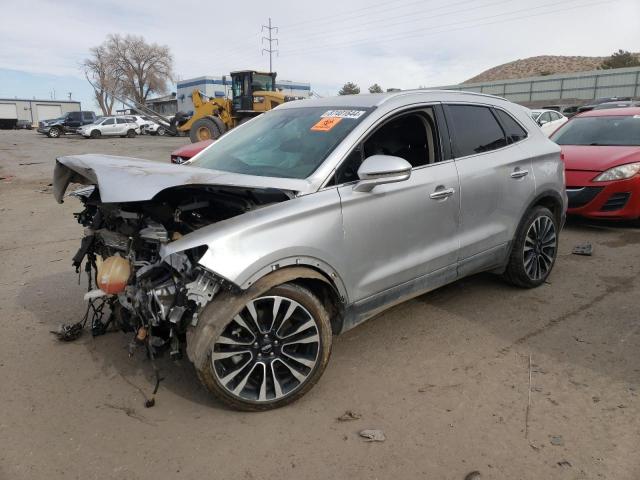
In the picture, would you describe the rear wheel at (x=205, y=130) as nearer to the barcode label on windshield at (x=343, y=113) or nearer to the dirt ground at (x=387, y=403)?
the dirt ground at (x=387, y=403)

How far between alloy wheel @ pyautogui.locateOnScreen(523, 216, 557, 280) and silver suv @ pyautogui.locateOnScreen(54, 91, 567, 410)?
1.93 ft

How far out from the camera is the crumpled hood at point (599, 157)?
256 inches

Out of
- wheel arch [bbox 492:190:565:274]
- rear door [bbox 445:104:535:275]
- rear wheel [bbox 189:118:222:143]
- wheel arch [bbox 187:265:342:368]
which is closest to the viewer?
wheel arch [bbox 187:265:342:368]

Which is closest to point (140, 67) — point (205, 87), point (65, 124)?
point (205, 87)

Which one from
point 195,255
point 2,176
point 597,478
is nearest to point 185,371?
point 195,255

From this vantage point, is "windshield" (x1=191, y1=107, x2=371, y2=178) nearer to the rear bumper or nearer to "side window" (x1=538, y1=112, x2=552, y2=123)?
the rear bumper

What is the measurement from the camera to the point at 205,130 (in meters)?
20.0

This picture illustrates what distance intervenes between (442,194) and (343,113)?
910 mm

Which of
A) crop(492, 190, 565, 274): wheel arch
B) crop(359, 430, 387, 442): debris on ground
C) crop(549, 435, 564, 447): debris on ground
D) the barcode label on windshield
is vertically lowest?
crop(359, 430, 387, 442): debris on ground

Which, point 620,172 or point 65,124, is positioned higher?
point 65,124

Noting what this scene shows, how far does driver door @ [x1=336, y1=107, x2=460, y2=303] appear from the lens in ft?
10.2

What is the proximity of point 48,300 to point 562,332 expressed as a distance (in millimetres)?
4399

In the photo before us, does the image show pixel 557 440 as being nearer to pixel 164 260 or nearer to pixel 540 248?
pixel 164 260

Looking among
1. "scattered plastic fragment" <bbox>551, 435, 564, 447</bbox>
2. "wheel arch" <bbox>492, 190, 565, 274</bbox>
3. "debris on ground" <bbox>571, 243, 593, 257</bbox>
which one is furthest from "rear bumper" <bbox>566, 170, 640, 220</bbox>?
"scattered plastic fragment" <bbox>551, 435, 564, 447</bbox>
